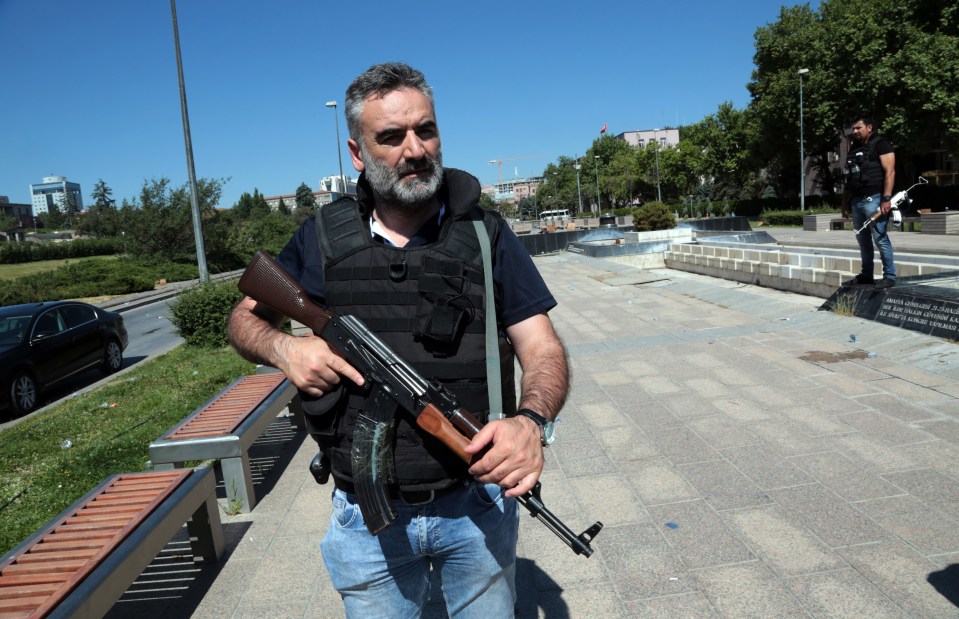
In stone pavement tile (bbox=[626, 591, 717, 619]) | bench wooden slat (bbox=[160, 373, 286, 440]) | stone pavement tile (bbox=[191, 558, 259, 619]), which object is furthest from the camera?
bench wooden slat (bbox=[160, 373, 286, 440])

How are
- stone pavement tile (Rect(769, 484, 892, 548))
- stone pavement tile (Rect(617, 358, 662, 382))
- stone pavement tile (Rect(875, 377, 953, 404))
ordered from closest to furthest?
stone pavement tile (Rect(769, 484, 892, 548)) → stone pavement tile (Rect(875, 377, 953, 404)) → stone pavement tile (Rect(617, 358, 662, 382))

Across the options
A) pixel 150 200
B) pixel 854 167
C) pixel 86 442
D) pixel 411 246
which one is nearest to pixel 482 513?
pixel 411 246

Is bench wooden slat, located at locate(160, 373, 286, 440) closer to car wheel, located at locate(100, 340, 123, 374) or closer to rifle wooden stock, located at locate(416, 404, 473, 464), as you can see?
rifle wooden stock, located at locate(416, 404, 473, 464)

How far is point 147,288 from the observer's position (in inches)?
1294

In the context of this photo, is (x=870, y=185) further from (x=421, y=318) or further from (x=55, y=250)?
(x=55, y=250)

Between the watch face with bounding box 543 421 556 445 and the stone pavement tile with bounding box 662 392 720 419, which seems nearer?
the watch face with bounding box 543 421 556 445

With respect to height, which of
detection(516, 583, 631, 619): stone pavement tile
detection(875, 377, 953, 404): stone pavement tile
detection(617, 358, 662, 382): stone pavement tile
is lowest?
detection(516, 583, 631, 619): stone pavement tile

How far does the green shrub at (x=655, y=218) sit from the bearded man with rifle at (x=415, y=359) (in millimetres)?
28579

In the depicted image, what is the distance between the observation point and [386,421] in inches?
74.6

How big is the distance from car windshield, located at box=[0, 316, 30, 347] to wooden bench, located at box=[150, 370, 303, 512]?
23.6ft

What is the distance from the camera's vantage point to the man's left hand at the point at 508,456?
1721 mm

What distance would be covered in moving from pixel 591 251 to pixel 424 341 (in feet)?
80.2

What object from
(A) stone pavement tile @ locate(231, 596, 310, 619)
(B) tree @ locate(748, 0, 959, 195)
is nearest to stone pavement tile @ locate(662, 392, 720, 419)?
(A) stone pavement tile @ locate(231, 596, 310, 619)

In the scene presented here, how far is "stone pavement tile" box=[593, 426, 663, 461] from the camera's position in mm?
5082
